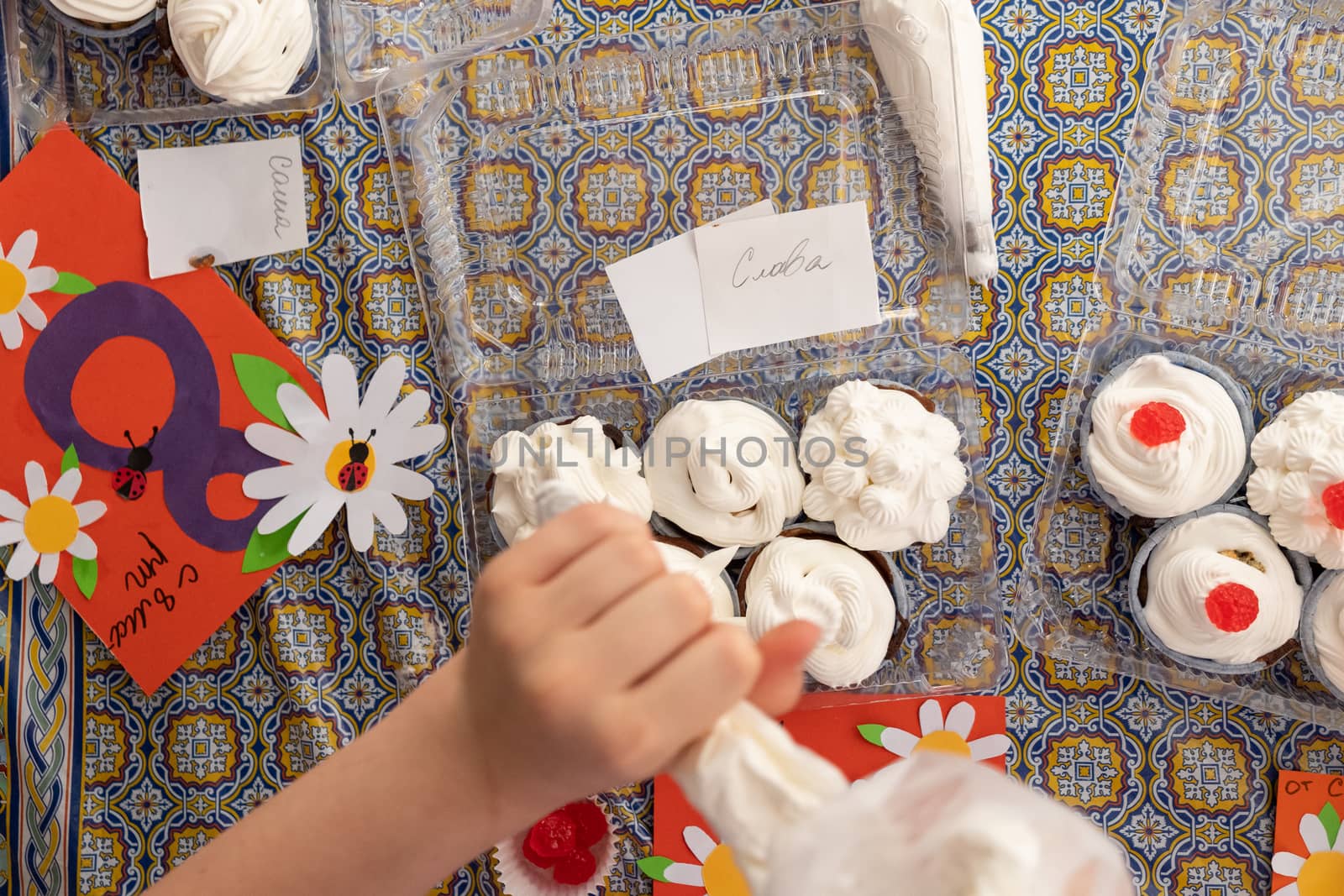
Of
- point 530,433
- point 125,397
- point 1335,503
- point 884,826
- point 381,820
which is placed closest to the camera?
point 884,826

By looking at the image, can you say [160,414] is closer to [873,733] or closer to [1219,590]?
[873,733]

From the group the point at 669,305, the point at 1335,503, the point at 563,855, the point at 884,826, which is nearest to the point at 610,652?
the point at 884,826

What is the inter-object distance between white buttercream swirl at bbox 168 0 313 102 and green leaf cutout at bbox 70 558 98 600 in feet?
1.85

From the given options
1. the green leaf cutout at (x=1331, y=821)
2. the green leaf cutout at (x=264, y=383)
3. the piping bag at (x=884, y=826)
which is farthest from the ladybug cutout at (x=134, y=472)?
the green leaf cutout at (x=1331, y=821)

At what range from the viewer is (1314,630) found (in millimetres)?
970

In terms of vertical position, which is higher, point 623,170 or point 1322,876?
point 623,170

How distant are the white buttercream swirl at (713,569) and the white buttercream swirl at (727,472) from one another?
0.07 feet

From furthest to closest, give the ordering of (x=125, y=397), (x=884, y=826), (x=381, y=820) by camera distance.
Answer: (x=125, y=397) → (x=381, y=820) → (x=884, y=826)

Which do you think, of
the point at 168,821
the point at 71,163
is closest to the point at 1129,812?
the point at 168,821

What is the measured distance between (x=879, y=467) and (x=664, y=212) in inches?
14.3

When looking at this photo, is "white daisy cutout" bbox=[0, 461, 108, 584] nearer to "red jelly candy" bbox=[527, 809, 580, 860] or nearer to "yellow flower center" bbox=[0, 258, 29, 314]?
"yellow flower center" bbox=[0, 258, 29, 314]

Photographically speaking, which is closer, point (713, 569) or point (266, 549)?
point (713, 569)

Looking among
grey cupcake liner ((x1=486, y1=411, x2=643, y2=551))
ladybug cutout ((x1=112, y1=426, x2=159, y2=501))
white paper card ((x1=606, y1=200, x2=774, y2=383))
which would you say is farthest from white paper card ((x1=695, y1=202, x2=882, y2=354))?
ladybug cutout ((x1=112, y1=426, x2=159, y2=501))

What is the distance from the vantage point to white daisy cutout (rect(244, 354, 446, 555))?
3.64 ft
